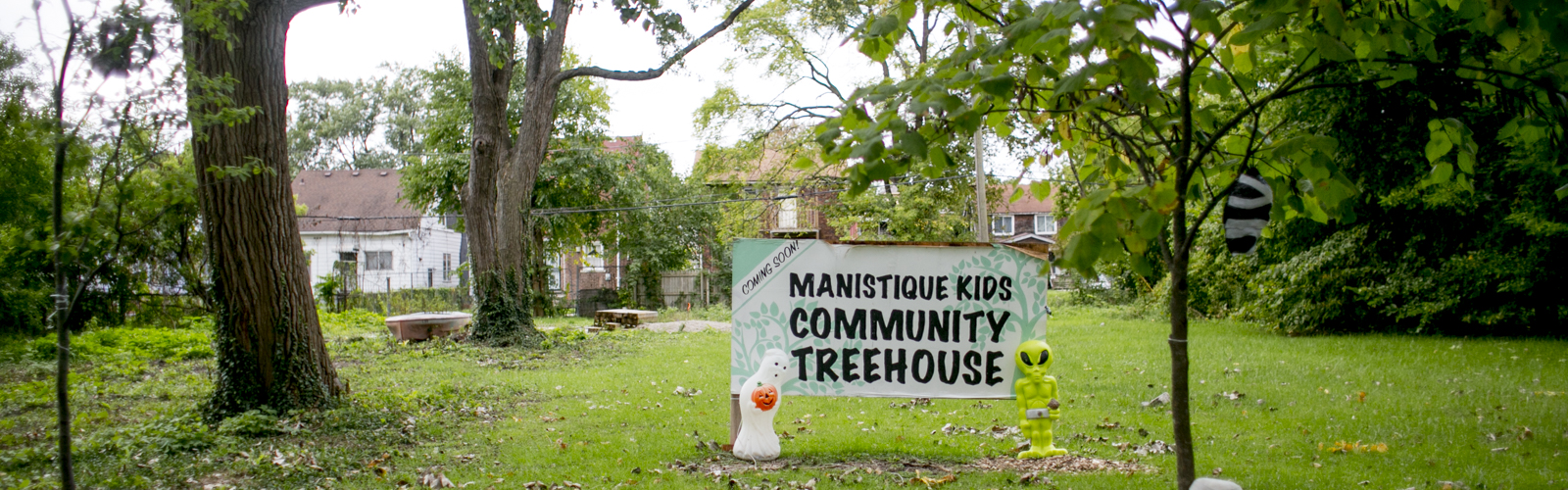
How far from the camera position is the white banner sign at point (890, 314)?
5664 mm

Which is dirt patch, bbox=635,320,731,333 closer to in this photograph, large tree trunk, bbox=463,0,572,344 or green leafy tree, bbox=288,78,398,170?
large tree trunk, bbox=463,0,572,344

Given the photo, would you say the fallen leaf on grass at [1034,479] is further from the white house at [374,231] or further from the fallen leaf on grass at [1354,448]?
the white house at [374,231]

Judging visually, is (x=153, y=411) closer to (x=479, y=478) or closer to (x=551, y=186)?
(x=479, y=478)

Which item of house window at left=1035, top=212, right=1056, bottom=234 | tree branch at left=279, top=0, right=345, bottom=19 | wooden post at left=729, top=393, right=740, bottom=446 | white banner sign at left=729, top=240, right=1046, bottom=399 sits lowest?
wooden post at left=729, top=393, right=740, bottom=446

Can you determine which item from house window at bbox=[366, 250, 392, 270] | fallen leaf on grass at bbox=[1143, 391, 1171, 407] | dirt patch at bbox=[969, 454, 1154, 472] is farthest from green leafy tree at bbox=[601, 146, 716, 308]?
dirt patch at bbox=[969, 454, 1154, 472]

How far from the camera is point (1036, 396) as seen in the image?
5.55 metres

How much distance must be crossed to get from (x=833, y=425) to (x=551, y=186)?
70.4 feet

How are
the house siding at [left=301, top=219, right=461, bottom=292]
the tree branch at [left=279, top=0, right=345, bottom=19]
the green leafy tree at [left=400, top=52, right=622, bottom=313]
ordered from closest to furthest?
1. the tree branch at [left=279, top=0, right=345, bottom=19]
2. the green leafy tree at [left=400, top=52, right=622, bottom=313]
3. the house siding at [left=301, top=219, right=461, bottom=292]

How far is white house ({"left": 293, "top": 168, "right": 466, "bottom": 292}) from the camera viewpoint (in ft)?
116

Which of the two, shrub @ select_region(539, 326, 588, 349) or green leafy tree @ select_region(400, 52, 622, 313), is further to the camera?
green leafy tree @ select_region(400, 52, 622, 313)

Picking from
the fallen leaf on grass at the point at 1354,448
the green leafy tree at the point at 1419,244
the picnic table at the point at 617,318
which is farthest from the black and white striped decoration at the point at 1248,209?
the picnic table at the point at 617,318

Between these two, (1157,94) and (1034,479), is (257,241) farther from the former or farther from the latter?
(1157,94)

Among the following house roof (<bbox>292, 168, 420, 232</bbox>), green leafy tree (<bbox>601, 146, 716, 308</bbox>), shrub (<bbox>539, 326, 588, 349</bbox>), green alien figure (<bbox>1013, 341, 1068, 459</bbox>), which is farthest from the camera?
house roof (<bbox>292, 168, 420, 232</bbox>)

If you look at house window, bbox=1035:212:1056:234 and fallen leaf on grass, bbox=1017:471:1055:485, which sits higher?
Result: house window, bbox=1035:212:1056:234
